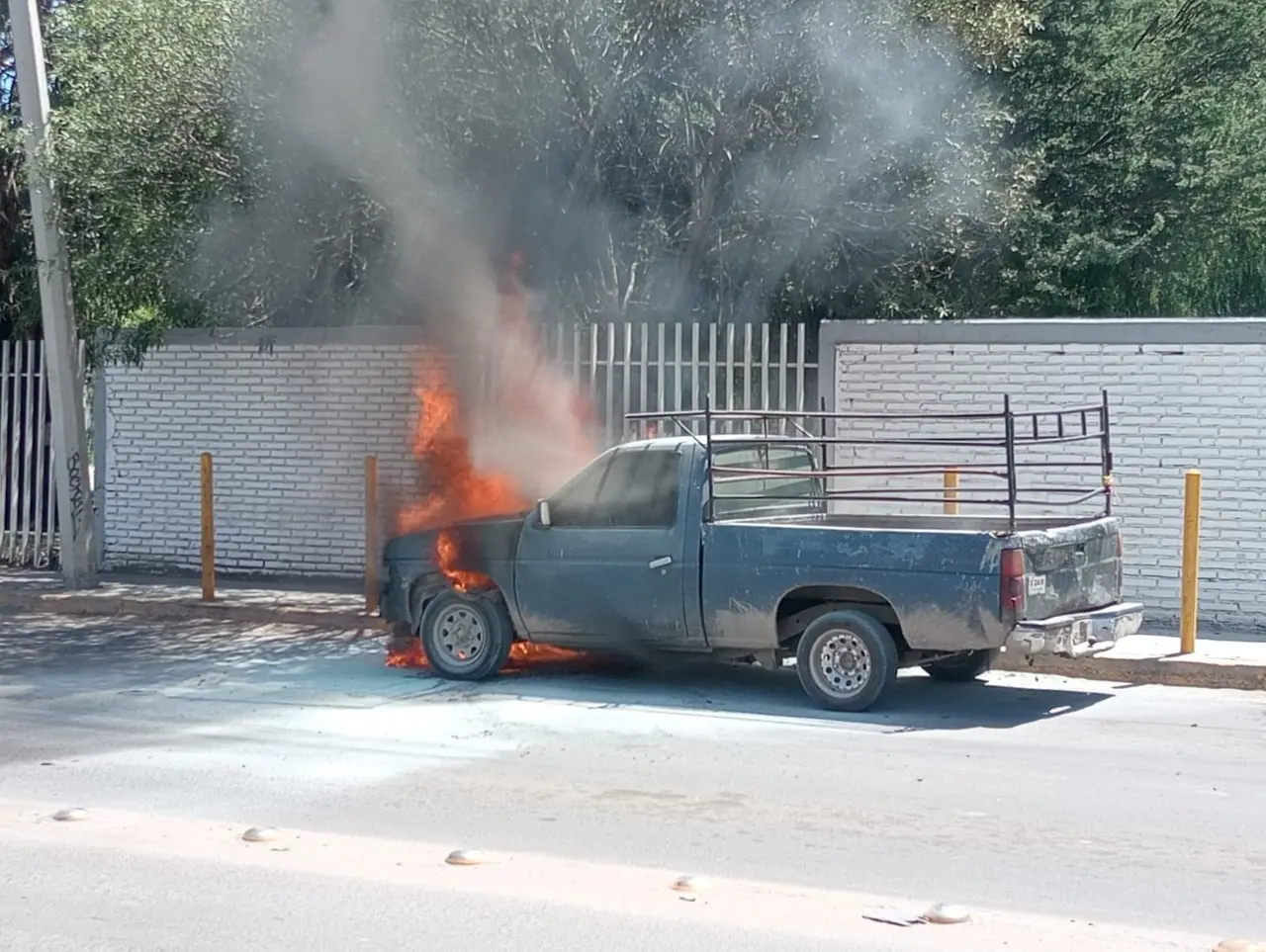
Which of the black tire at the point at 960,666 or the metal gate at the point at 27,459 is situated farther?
the metal gate at the point at 27,459

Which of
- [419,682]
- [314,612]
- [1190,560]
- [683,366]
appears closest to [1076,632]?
[1190,560]

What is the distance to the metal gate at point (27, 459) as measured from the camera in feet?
54.9

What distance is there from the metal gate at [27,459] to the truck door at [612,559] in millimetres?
8447

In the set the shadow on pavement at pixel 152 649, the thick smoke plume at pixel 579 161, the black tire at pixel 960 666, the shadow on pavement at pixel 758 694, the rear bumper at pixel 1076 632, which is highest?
the thick smoke plume at pixel 579 161

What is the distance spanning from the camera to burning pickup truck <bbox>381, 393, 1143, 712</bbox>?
358 inches

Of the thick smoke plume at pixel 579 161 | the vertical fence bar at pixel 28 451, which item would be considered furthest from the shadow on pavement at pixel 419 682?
the vertical fence bar at pixel 28 451

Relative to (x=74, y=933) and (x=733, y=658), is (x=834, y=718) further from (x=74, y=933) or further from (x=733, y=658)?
(x=74, y=933)

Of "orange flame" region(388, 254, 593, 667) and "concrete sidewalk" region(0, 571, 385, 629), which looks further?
"concrete sidewalk" region(0, 571, 385, 629)

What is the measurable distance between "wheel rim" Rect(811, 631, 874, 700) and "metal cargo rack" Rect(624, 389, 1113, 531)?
101 centimetres

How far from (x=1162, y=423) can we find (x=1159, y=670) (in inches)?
103

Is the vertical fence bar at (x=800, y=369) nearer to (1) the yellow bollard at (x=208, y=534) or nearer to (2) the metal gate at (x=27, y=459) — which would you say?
Result: (1) the yellow bollard at (x=208, y=534)

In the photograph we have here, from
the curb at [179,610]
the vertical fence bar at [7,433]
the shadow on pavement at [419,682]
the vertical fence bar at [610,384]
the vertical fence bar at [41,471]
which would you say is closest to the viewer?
the shadow on pavement at [419,682]

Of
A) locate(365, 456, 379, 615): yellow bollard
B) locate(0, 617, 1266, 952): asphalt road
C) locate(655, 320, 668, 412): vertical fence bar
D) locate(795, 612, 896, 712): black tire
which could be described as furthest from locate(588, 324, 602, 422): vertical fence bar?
locate(795, 612, 896, 712): black tire

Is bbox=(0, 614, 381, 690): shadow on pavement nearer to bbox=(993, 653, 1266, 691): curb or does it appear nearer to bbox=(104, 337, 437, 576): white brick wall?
bbox=(104, 337, 437, 576): white brick wall
